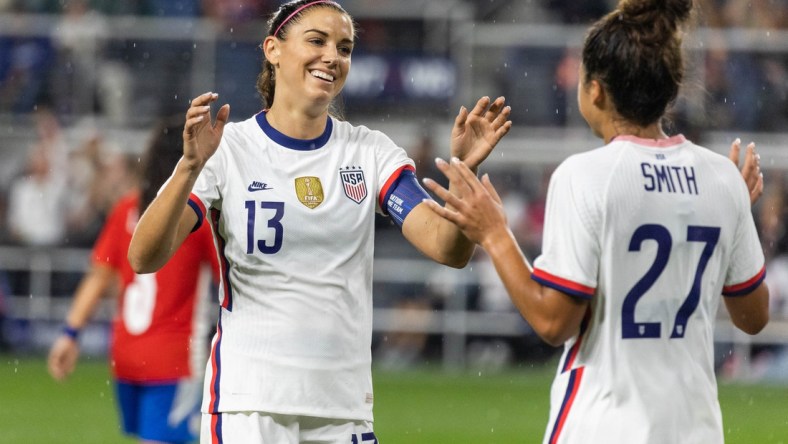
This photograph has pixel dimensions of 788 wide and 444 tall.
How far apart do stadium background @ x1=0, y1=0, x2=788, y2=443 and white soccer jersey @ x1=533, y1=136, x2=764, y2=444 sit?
1169 cm

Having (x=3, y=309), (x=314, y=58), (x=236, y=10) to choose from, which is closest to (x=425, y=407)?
(x=3, y=309)

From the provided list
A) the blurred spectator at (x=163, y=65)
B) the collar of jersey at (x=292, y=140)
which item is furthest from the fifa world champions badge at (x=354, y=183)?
the blurred spectator at (x=163, y=65)

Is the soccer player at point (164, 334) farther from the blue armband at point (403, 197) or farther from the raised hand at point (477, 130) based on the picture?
the raised hand at point (477, 130)

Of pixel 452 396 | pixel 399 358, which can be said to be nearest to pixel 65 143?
pixel 399 358

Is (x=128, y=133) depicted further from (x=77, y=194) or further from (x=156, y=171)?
(x=156, y=171)

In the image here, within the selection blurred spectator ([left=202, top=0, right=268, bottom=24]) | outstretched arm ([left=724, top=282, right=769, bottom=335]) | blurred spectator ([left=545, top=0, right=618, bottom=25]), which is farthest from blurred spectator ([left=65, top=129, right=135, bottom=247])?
outstretched arm ([left=724, top=282, right=769, bottom=335])

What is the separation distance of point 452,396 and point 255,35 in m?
6.05

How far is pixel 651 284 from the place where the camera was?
12.9ft

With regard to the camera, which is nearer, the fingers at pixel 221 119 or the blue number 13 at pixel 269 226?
the fingers at pixel 221 119

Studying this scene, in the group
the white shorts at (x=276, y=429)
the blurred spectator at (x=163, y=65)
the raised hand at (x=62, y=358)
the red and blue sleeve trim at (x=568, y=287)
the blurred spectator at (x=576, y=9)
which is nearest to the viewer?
the red and blue sleeve trim at (x=568, y=287)

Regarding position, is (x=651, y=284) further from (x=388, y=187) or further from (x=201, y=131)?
(x=201, y=131)

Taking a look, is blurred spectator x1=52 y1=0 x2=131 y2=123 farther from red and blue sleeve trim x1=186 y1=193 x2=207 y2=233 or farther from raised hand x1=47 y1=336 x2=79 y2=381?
red and blue sleeve trim x1=186 y1=193 x2=207 y2=233

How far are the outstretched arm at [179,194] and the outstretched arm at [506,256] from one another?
2.64 ft

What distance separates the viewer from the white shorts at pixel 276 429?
476cm
